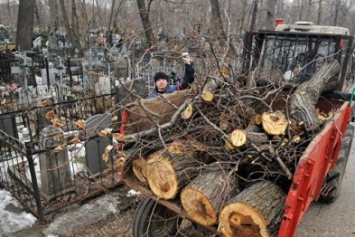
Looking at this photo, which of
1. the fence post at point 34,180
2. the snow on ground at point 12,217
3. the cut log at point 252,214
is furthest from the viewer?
the snow on ground at point 12,217

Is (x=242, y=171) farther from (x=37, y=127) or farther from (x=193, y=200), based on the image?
(x=37, y=127)

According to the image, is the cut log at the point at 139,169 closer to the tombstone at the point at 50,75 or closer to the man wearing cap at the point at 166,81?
the man wearing cap at the point at 166,81

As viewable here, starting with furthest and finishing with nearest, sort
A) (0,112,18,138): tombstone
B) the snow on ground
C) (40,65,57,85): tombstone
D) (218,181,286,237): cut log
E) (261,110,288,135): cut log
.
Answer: (40,65,57,85): tombstone
(0,112,18,138): tombstone
the snow on ground
(261,110,288,135): cut log
(218,181,286,237): cut log

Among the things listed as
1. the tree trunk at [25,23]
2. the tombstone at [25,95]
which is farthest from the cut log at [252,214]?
the tree trunk at [25,23]

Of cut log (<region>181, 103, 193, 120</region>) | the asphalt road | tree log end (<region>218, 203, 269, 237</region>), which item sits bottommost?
the asphalt road

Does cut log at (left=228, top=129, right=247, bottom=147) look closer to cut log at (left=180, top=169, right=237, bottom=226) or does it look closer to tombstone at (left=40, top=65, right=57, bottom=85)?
cut log at (left=180, top=169, right=237, bottom=226)

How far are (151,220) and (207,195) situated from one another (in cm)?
109

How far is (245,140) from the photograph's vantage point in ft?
9.37

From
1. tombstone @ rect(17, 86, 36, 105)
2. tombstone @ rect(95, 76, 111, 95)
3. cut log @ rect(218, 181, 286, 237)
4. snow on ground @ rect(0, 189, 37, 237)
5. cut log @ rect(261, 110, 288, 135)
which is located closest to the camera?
cut log @ rect(218, 181, 286, 237)

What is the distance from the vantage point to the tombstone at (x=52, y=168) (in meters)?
4.25

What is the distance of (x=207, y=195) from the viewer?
2.65m

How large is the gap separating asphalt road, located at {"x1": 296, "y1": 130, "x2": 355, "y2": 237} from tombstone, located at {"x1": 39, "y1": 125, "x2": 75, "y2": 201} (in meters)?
3.25

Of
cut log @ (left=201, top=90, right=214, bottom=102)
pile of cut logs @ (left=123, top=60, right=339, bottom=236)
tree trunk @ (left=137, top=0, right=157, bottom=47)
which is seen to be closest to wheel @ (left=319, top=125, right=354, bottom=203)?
pile of cut logs @ (left=123, top=60, right=339, bottom=236)

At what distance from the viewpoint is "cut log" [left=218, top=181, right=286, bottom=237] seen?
2.45 meters
